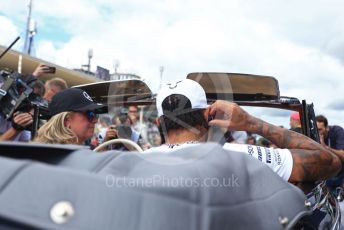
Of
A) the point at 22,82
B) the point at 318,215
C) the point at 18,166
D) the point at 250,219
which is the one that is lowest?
the point at 318,215

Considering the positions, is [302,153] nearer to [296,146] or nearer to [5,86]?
[296,146]

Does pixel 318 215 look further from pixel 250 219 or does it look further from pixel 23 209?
pixel 23 209

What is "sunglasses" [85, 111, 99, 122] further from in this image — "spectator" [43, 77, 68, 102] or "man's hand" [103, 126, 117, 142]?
"spectator" [43, 77, 68, 102]

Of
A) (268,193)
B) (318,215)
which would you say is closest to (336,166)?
(318,215)

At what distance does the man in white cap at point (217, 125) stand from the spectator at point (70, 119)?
1.90ft

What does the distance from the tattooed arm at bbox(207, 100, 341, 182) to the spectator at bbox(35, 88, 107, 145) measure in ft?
2.75

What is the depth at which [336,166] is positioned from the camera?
2.34m

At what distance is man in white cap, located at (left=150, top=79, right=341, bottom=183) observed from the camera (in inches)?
84.6

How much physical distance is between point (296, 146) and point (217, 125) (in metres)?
0.47

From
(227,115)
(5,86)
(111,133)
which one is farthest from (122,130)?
(227,115)

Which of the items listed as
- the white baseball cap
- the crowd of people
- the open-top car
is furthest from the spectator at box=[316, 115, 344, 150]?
the open-top car

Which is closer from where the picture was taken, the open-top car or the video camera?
the open-top car

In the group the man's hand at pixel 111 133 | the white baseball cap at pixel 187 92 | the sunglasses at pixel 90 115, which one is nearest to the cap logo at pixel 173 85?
the white baseball cap at pixel 187 92

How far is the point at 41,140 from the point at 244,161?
1.46 m
